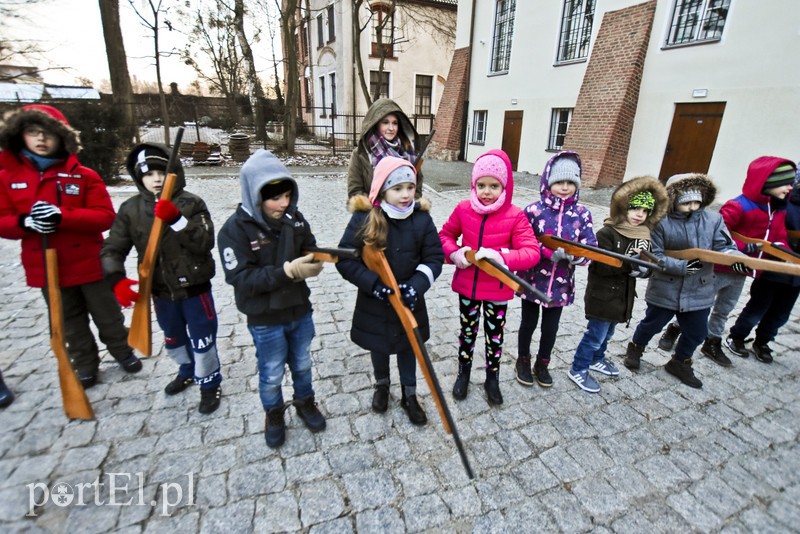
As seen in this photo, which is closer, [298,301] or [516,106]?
[298,301]

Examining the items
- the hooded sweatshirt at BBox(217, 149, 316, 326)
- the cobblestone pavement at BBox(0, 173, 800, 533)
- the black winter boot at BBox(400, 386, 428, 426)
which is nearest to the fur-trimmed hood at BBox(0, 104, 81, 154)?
the hooded sweatshirt at BBox(217, 149, 316, 326)

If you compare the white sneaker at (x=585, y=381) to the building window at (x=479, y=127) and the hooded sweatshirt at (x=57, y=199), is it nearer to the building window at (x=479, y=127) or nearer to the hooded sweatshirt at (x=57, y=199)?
the hooded sweatshirt at (x=57, y=199)

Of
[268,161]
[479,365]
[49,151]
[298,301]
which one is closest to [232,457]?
[298,301]

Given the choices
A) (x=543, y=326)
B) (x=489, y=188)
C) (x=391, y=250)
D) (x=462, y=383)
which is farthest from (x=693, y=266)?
(x=391, y=250)

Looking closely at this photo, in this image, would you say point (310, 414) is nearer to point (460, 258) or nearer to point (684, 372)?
point (460, 258)

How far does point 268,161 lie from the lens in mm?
2254

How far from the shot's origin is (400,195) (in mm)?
2377

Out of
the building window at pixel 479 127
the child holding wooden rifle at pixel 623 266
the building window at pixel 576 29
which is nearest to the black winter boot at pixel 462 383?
the child holding wooden rifle at pixel 623 266

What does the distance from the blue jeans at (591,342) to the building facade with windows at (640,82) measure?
8734mm

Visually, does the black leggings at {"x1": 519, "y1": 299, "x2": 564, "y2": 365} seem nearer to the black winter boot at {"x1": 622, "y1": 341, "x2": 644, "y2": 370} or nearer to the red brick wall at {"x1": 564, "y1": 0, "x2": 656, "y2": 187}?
the black winter boot at {"x1": 622, "y1": 341, "x2": 644, "y2": 370}

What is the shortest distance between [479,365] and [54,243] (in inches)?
134

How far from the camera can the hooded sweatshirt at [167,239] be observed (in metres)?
2.56

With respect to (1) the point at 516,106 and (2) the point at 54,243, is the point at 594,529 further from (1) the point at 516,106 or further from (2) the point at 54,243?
(1) the point at 516,106

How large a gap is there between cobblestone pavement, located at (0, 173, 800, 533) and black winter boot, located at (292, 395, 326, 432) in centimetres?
7
